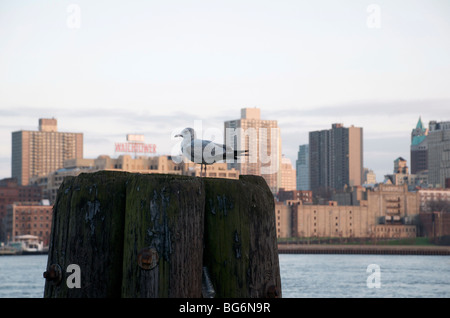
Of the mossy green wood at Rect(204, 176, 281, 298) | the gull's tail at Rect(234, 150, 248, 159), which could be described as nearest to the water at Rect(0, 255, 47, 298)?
the gull's tail at Rect(234, 150, 248, 159)

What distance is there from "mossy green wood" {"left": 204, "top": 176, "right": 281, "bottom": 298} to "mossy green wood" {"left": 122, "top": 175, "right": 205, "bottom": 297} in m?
0.15

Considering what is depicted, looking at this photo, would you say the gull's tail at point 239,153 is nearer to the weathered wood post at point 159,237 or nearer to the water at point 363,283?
the weathered wood post at point 159,237

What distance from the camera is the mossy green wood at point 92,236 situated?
5453mm

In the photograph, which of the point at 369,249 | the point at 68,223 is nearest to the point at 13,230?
the point at 369,249

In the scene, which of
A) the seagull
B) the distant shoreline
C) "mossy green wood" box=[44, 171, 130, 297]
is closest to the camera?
"mossy green wood" box=[44, 171, 130, 297]

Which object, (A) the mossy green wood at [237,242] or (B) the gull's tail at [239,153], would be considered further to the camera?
(B) the gull's tail at [239,153]

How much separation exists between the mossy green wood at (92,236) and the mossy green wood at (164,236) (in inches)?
6.5

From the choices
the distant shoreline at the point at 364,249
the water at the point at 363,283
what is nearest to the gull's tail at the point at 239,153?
the water at the point at 363,283

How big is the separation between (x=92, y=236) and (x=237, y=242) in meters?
0.89

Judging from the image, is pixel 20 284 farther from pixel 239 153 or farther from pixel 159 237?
A: pixel 159 237

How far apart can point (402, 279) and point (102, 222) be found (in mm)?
100182

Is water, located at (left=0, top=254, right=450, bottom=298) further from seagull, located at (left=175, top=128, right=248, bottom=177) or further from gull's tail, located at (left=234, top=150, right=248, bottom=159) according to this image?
seagull, located at (left=175, top=128, right=248, bottom=177)

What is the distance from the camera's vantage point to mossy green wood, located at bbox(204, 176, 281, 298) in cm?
550
